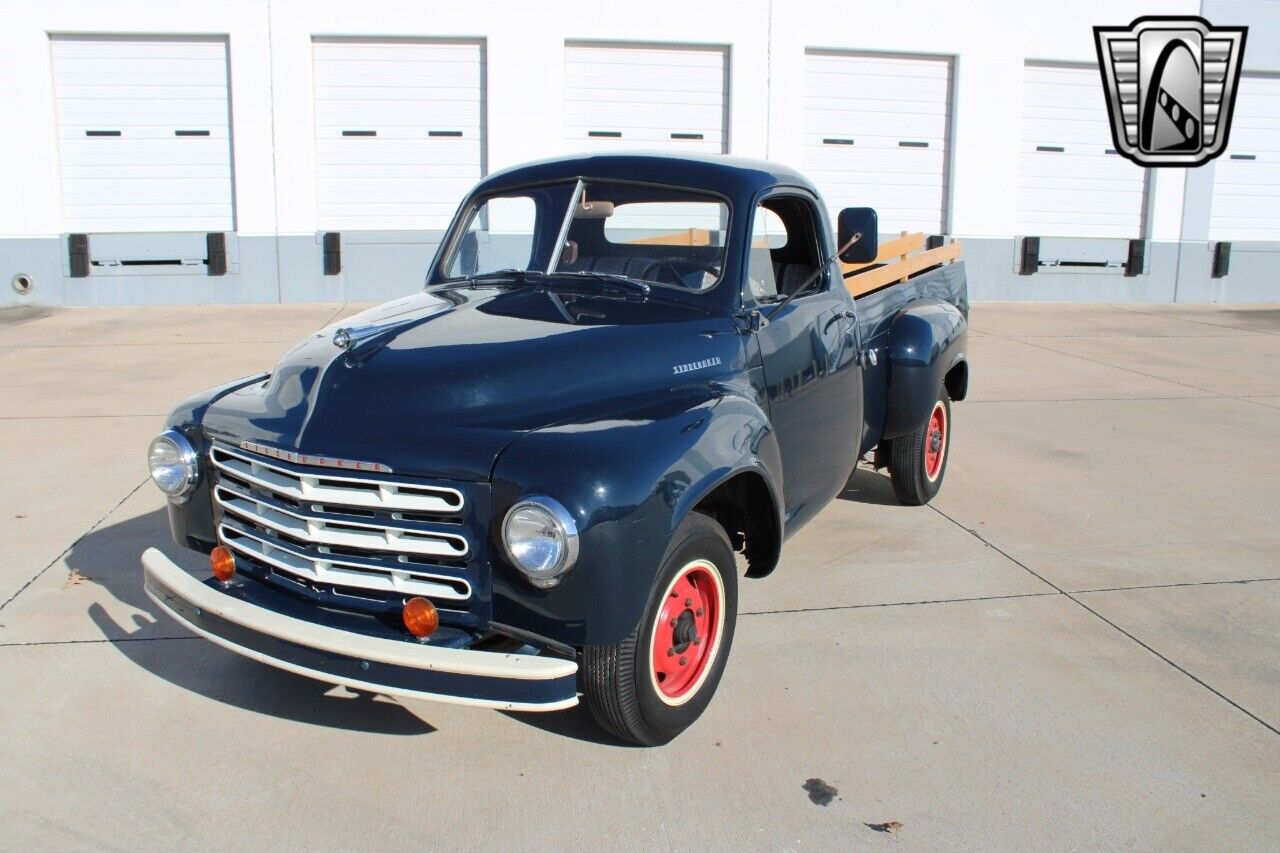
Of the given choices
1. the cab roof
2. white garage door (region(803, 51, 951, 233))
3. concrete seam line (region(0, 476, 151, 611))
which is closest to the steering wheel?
the cab roof

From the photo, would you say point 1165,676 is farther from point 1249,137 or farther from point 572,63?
point 1249,137

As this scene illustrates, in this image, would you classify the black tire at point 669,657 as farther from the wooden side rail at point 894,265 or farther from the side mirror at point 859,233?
the wooden side rail at point 894,265

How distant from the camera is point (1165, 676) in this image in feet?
13.1

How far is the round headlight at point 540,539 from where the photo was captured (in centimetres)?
292

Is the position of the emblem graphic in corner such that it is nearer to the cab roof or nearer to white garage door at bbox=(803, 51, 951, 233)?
white garage door at bbox=(803, 51, 951, 233)

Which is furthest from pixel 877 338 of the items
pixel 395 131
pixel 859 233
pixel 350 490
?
pixel 395 131

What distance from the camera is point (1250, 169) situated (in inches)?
661

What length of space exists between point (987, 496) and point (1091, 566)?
45.8 inches

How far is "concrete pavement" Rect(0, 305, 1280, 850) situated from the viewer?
3.12 m

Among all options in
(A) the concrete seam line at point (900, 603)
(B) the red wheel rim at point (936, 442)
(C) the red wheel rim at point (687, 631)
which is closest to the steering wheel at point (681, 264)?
(C) the red wheel rim at point (687, 631)

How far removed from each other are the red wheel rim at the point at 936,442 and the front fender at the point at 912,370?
54 centimetres

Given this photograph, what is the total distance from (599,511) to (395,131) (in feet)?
41.9

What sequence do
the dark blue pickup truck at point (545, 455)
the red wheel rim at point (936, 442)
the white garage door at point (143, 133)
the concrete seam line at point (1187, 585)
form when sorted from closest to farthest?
the dark blue pickup truck at point (545, 455)
the concrete seam line at point (1187, 585)
the red wheel rim at point (936, 442)
the white garage door at point (143, 133)

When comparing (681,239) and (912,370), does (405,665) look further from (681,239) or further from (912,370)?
(912,370)
